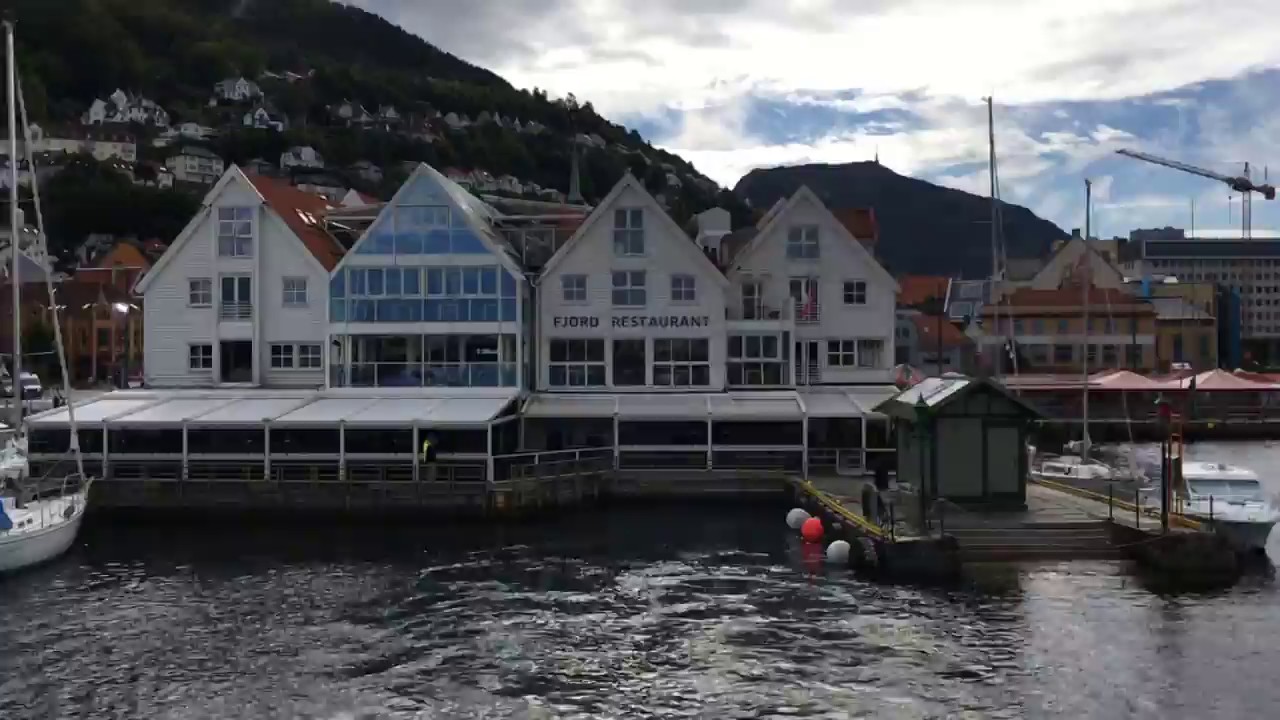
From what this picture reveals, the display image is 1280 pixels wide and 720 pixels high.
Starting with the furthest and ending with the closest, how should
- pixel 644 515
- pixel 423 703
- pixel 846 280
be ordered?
1. pixel 846 280
2. pixel 644 515
3. pixel 423 703

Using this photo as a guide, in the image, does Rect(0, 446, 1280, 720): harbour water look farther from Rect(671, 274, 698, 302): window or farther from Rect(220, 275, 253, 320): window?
Rect(220, 275, 253, 320): window

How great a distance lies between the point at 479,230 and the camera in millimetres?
50844

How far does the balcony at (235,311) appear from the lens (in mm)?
53719

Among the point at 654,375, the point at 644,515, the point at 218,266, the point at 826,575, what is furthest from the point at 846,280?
the point at 218,266

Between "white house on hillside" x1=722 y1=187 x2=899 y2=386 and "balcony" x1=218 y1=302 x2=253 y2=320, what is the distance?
21.2 m

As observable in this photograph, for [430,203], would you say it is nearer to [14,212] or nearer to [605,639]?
[14,212]

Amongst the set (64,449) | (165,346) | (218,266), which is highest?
(218,266)

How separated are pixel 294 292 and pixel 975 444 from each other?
1212 inches

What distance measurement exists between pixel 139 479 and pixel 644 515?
18.6 metres

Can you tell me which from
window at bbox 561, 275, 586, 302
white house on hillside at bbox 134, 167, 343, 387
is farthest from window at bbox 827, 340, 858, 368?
white house on hillside at bbox 134, 167, 343, 387

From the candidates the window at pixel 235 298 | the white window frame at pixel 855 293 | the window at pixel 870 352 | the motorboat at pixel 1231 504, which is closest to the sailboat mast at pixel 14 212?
the window at pixel 235 298

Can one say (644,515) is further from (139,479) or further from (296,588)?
(139,479)

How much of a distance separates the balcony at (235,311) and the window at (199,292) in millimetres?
655

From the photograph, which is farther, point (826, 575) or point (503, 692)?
point (826, 575)
